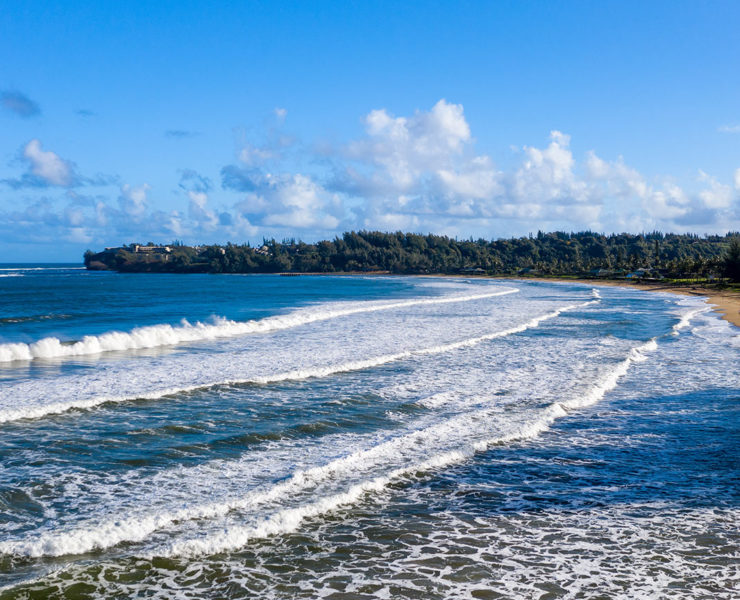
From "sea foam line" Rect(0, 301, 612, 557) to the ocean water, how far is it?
37 millimetres

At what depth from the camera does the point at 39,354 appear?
70.3 feet

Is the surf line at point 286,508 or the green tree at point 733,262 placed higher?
the green tree at point 733,262

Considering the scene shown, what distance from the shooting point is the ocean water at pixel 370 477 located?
613cm

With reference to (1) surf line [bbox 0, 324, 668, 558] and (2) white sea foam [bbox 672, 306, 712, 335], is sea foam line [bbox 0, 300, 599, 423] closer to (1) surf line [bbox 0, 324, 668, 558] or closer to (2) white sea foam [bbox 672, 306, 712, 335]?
(1) surf line [bbox 0, 324, 668, 558]

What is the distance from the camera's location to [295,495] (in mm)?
8250

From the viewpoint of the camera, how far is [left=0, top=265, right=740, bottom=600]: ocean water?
20.1 feet

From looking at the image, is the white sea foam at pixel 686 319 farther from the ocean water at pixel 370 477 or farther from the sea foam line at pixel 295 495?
the sea foam line at pixel 295 495

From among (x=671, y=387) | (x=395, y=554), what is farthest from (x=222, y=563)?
(x=671, y=387)

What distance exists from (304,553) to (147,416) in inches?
278

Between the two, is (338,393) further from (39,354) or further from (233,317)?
(233,317)

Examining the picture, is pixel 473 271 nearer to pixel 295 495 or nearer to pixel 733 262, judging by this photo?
pixel 733 262

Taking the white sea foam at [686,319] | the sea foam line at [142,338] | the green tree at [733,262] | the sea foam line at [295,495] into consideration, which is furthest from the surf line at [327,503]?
the green tree at [733,262]

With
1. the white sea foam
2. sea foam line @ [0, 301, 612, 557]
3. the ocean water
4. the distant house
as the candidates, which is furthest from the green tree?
the distant house

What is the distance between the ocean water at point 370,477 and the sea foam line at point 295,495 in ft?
0.12
